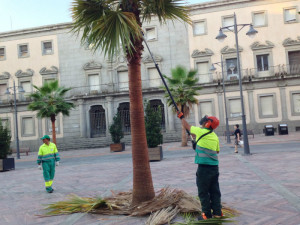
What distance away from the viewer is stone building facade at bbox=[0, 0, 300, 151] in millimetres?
28453

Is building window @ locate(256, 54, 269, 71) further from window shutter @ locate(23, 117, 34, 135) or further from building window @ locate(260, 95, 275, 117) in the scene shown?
window shutter @ locate(23, 117, 34, 135)

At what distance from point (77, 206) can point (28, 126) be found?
1144 inches

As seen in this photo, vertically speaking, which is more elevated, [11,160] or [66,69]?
[66,69]

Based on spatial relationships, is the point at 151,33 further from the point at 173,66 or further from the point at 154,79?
the point at 154,79

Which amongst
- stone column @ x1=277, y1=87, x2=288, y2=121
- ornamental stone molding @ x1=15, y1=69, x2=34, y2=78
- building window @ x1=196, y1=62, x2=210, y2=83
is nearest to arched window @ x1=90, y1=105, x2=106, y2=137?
ornamental stone molding @ x1=15, y1=69, x2=34, y2=78

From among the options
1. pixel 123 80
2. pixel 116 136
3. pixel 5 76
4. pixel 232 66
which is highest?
pixel 5 76

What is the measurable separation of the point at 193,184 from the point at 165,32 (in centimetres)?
2444

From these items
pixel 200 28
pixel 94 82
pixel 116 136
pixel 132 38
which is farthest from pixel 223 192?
pixel 94 82

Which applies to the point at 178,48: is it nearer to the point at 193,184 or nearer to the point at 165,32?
the point at 165,32

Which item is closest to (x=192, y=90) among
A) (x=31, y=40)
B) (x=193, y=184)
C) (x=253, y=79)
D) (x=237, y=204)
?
(x=253, y=79)

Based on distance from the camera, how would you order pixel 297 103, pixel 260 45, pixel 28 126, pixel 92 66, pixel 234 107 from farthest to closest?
pixel 28 126, pixel 92 66, pixel 234 107, pixel 260 45, pixel 297 103

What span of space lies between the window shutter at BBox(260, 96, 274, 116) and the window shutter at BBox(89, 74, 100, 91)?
16.1 meters

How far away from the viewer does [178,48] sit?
3030 cm

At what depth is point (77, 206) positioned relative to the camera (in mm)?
5992
